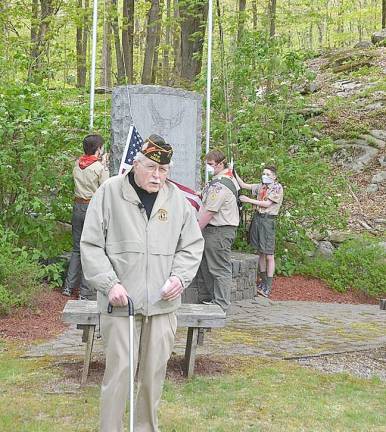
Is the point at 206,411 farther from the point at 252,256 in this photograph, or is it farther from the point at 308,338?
the point at 252,256

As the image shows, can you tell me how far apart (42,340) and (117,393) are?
3.44 m

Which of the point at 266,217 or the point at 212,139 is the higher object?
the point at 212,139

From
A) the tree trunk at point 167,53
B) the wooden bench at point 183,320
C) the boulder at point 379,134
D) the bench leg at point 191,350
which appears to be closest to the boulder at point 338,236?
the boulder at point 379,134

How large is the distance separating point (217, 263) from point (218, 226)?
430 millimetres

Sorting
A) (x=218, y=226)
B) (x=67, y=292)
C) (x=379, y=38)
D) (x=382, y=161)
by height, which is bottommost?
(x=67, y=292)

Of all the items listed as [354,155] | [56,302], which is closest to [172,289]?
[56,302]

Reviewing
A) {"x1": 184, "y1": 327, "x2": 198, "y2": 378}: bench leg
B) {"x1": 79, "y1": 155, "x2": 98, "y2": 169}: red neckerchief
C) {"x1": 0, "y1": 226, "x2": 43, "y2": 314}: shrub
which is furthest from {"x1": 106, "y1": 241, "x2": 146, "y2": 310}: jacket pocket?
{"x1": 79, "y1": 155, "x2": 98, "y2": 169}: red neckerchief

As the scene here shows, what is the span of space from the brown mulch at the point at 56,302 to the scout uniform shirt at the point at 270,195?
4.67 ft

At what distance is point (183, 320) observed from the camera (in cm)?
579

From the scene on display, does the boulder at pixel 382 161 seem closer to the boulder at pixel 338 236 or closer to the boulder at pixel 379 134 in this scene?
the boulder at pixel 379 134

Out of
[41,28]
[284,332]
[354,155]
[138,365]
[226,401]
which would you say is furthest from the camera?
[354,155]

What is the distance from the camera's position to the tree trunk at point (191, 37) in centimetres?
1616

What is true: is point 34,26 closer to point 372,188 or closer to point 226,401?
point 372,188

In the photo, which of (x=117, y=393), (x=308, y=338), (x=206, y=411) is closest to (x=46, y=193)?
(x=308, y=338)
